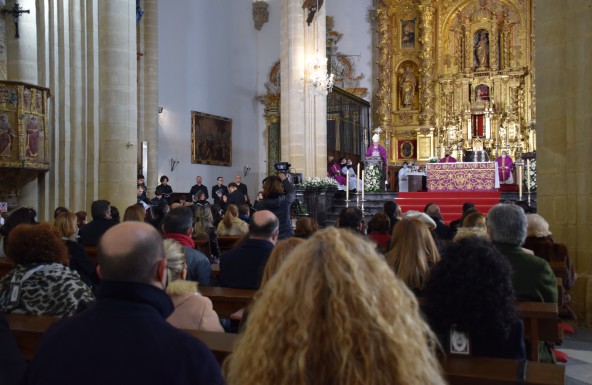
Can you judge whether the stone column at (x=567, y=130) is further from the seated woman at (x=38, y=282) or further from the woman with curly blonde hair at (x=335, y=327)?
the woman with curly blonde hair at (x=335, y=327)

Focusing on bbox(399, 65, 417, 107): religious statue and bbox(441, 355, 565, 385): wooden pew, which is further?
bbox(399, 65, 417, 107): religious statue

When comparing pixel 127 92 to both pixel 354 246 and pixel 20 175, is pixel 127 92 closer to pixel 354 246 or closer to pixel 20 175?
pixel 20 175

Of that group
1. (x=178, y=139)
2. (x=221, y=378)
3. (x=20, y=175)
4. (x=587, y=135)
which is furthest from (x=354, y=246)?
(x=178, y=139)

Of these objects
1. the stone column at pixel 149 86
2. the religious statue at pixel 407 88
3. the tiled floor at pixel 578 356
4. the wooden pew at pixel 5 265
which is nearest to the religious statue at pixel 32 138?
the wooden pew at pixel 5 265

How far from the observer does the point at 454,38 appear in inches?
944

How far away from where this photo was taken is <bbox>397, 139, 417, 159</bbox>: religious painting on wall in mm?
24047

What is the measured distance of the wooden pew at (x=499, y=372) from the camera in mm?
2414

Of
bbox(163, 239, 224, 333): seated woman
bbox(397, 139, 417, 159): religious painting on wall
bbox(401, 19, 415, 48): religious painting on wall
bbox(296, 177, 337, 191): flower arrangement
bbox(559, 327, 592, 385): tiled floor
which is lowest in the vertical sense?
bbox(559, 327, 592, 385): tiled floor

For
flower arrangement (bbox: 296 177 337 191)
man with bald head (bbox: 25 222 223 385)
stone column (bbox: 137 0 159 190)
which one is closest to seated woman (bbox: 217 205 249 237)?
man with bald head (bbox: 25 222 223 385)

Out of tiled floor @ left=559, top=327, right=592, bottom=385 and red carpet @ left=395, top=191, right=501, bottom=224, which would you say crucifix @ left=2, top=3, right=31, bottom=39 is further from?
red carpet @ left=395, top=191, right=501, bottom=224

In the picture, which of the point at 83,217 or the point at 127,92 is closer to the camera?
the point at 83,217

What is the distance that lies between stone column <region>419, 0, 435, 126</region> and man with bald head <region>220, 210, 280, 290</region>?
19.9m

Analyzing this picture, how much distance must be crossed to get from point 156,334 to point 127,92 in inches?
391

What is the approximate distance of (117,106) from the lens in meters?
11.0
